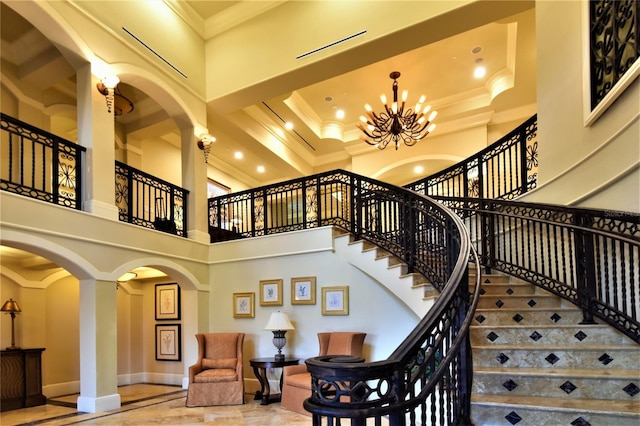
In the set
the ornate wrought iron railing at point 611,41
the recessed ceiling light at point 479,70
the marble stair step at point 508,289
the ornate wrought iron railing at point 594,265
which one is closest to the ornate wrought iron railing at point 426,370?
the marble stair step at point 508,289

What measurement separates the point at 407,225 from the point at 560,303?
195cm

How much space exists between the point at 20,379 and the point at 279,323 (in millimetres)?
3888

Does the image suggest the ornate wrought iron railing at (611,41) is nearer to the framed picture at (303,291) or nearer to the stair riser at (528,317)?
the stair riser at (528,317)

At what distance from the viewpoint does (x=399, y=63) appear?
825 centimetres

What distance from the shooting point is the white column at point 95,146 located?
568 cm

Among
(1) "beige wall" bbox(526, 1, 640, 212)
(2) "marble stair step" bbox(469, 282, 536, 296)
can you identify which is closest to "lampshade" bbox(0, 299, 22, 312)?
(2) "marble stair step" bbox(469, 282, 536, 296)

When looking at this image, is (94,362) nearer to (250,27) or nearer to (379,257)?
(379,257)

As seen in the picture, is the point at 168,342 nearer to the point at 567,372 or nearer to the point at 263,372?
the point at 263,372

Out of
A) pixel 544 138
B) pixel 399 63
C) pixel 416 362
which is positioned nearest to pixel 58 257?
pixel 416 362

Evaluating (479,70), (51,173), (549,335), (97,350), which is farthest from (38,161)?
(479,70)

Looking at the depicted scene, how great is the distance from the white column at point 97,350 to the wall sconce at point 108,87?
100.0 inches

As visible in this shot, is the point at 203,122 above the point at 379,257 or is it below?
above

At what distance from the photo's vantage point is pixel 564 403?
2.71m

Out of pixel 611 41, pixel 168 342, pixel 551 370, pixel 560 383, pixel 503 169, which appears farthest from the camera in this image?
pixel 168 342
